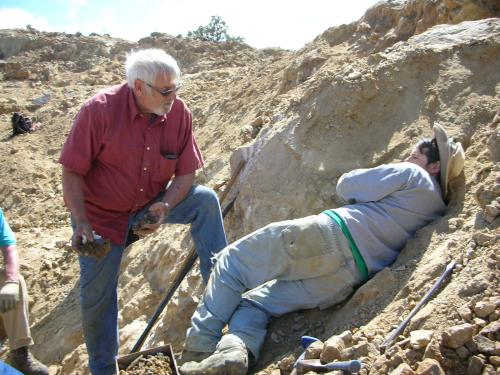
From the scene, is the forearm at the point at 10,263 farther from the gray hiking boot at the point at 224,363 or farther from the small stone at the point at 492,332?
the small stone at the point at 492,332

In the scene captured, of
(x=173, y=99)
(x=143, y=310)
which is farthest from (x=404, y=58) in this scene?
(x=143, y=310)

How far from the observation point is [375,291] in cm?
339

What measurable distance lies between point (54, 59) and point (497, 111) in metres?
14.9

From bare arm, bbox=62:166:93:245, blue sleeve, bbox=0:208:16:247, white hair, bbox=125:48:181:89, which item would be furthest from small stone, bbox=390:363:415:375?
blue sleeve, bbox=0:208:16:247

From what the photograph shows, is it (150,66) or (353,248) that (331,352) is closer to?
(353,248)

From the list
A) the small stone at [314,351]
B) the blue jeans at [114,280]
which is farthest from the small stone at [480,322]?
the blue jeans at [114,280]

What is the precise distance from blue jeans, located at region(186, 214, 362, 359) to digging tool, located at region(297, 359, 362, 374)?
1.65 ft

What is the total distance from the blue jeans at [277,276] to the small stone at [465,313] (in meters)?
0.86

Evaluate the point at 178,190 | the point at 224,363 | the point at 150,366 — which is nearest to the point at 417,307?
the point at 224,363

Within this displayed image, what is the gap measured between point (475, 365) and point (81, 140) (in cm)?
252

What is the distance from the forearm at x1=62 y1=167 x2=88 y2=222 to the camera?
11.8 feet

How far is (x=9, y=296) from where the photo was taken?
13.6 feet

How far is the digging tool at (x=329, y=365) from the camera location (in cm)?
271

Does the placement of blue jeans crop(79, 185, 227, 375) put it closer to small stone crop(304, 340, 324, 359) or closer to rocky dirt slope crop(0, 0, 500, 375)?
rocky dirt slope crop(0, 0, 500, 375)
